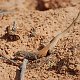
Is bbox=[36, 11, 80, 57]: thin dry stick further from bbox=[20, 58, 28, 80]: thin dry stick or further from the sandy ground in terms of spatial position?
bbox=[20, 58, 28, 80]: thin dry stick

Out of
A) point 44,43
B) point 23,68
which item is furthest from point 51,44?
point 23,68

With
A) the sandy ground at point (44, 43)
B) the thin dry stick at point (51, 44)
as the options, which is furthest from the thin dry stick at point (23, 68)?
the thin dry stick at point (51, 44)

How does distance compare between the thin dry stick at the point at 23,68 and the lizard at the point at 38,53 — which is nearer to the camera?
the thin dry stick at the point at 23,68

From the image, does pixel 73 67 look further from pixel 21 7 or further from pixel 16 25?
pixel 21 7

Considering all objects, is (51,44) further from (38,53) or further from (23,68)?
(23,68)

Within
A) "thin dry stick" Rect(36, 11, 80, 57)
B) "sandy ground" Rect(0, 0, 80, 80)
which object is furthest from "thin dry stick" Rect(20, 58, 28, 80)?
"thin dry stick" Rect(36, 11, 80, 57)

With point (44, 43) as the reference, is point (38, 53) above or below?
below

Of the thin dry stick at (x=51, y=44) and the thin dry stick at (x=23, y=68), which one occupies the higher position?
the thin dry stick at (x=51, y=44)

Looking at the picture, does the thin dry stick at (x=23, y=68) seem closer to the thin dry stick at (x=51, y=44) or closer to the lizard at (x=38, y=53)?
the lizard at (x=38, y=53)

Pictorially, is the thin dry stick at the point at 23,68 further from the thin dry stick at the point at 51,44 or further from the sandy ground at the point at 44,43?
the thin dry stick at the point at 51,44

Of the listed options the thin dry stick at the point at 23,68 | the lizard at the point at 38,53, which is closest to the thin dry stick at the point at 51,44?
the lizard at the point at 38,53
